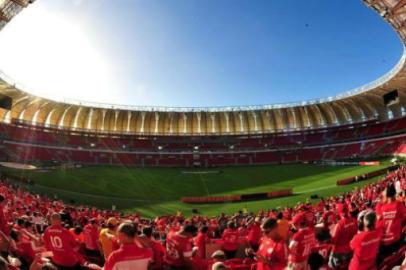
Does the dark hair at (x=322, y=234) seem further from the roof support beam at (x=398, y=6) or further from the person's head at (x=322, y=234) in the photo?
the roof support beam at (x=398, y=6)

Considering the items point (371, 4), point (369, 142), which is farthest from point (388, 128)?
point (371, 4)

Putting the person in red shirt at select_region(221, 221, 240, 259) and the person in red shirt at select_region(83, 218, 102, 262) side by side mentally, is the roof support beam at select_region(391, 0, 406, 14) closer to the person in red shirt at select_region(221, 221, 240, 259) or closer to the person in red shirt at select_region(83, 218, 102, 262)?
the person in red shirt at select_region(221, 221, 240, 259)

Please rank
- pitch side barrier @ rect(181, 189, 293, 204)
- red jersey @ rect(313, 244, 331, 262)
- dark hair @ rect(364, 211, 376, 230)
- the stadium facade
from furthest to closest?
the stadium facade < pitch side barrier @ rect(181, 189, 293, 204) < red jersey @ rect(313, 244, 331, 262) < dark hair @ rect(364, 211, 376, 230)

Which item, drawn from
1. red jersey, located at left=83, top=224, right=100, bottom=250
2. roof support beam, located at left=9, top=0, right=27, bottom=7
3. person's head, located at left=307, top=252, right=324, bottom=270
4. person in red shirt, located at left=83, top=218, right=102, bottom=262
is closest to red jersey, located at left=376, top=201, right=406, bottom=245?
person's head, located at left=307, top=252, right=324, bottom=270

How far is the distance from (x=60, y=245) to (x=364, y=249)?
5620mm

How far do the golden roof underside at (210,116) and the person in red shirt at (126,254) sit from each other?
66.2 m

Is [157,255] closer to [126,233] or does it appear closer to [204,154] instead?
[126,233]

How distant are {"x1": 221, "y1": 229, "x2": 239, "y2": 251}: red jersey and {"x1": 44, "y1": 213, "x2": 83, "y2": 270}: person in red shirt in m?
6.50

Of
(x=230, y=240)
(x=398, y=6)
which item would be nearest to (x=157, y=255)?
(x=230, y=240)

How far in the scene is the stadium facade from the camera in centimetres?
6888

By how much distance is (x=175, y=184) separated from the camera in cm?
5681

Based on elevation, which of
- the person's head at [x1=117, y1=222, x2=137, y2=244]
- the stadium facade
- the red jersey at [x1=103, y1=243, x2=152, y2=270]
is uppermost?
the stadium facade

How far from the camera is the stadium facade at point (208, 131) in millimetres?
68875

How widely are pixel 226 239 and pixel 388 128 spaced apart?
68.1m
